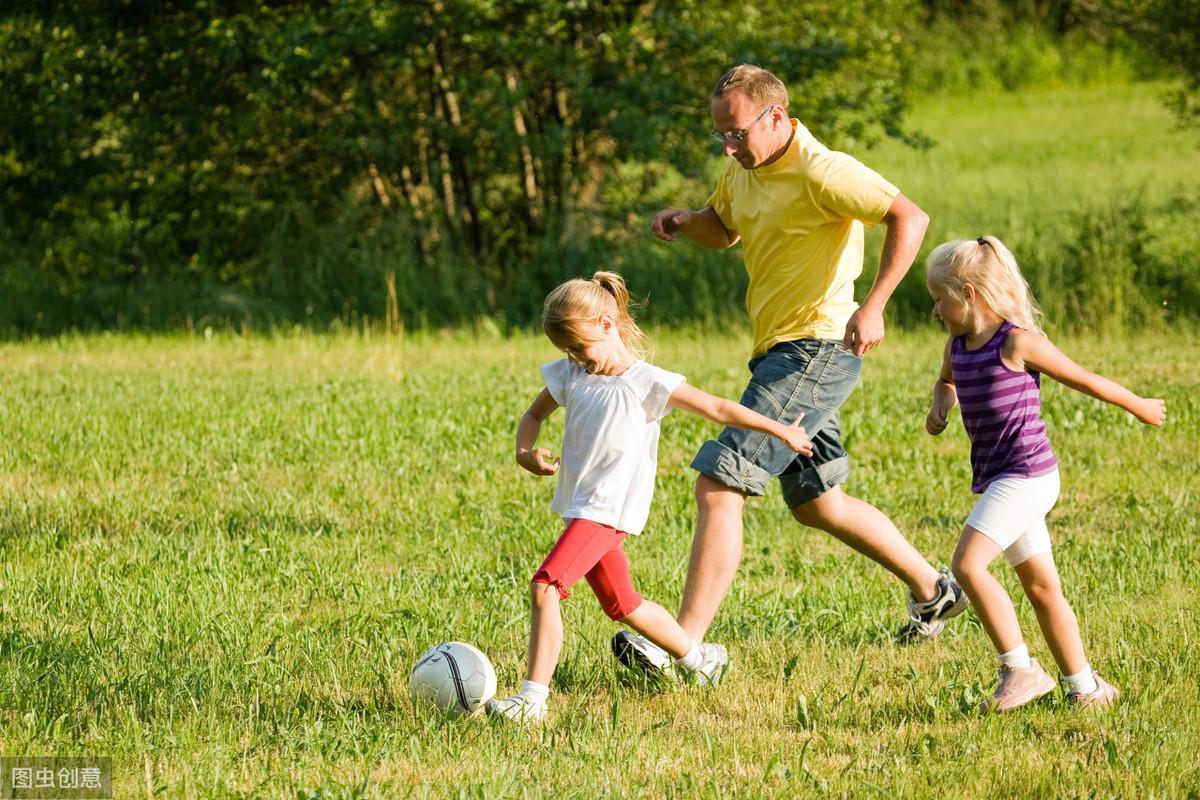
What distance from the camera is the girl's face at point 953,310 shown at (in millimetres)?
4520

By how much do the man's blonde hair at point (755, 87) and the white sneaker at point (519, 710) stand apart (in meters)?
2.13

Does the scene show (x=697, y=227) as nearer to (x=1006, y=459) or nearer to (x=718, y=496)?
(x=718, y=496)

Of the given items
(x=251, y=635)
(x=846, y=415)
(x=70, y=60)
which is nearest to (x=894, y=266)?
(x=251, y=635)

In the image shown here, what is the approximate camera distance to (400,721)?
450 centimetres

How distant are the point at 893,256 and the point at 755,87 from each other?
748 millimetres

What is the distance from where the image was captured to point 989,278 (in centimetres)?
448

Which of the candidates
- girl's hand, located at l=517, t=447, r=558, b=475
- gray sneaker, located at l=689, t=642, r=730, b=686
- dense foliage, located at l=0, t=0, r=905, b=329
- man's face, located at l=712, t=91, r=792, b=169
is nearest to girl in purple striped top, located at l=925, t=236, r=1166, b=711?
man's face, located at l=712, t=91, r=792, b=169

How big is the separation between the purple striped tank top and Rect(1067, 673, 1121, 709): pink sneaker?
0.71 meters

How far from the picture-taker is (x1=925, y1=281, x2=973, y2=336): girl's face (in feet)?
14.8

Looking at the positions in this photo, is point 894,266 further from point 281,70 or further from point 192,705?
point 281,70

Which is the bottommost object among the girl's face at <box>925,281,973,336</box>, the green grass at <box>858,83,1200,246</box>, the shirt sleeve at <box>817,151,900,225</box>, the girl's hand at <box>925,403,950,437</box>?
the green grass at <box>858,83,1200,246</box>

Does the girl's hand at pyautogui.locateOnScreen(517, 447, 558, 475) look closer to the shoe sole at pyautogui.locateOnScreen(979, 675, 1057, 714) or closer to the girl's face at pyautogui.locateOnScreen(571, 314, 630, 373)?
the girl's face at pyautogui.locateOnScreen(571, 314, 630, 373)

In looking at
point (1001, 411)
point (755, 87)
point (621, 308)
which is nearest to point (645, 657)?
point (621, 308)

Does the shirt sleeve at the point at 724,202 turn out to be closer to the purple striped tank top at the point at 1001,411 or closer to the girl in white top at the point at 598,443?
the girl in white top at the point at 598,443
